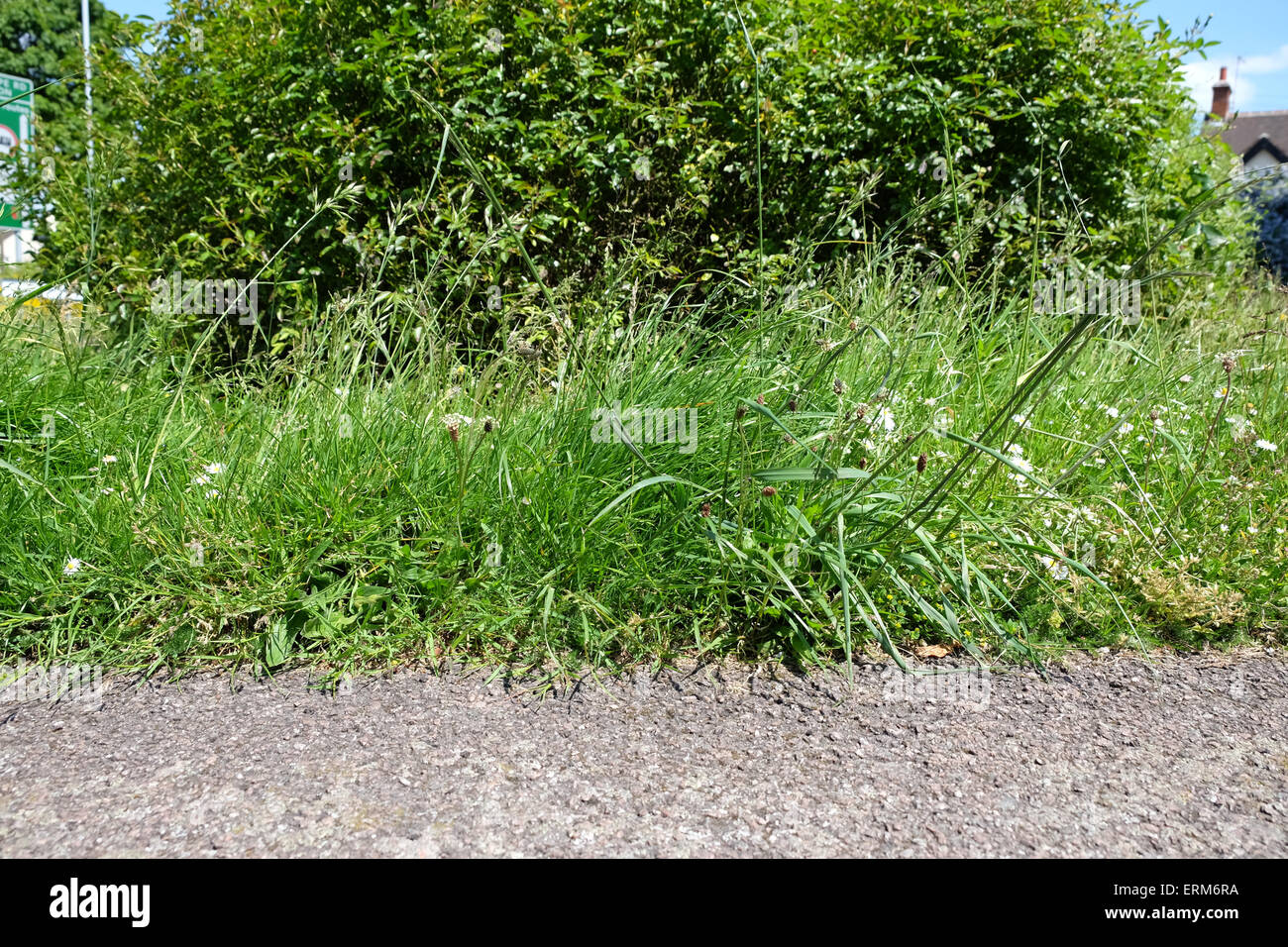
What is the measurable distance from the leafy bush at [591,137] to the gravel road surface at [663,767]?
6.64ft

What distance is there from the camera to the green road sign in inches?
175

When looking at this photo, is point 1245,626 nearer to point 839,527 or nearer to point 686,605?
point 839,527

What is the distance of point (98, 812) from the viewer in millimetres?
1819

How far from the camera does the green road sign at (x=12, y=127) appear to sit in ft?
14.6
